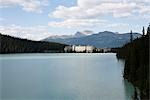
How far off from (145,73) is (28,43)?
13059cm

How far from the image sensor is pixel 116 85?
28.9 m

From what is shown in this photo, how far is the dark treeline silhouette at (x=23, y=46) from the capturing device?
131m

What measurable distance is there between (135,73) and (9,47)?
364ft

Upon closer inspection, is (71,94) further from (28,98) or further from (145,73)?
(145,73)

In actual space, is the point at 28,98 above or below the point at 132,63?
below

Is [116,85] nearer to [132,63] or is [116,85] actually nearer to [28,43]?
[132,63]

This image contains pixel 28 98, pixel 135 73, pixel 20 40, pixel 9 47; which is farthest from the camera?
pixel 20 40

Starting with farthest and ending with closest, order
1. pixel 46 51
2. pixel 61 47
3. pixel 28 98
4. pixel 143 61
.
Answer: pixel 61 47
pixel 46 51
pixel 143 61
pixel 28 98

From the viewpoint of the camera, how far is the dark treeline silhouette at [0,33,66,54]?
430 ft

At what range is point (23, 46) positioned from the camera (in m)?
147

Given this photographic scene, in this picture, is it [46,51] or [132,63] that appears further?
[46,51]

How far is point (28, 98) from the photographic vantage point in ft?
72.1

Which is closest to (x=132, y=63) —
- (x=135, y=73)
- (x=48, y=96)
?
(x=135, y=73)

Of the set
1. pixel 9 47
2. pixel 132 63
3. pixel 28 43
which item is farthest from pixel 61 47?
pixel 132 63
